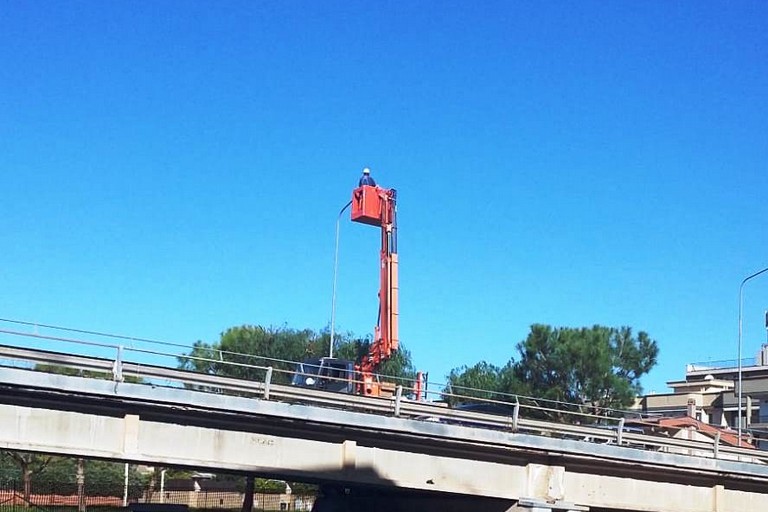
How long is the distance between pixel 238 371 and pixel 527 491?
4315 cm

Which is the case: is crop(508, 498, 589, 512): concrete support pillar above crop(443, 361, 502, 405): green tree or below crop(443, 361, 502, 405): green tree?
below

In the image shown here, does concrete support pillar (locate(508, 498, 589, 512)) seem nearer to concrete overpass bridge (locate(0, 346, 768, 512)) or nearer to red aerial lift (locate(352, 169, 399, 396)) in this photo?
concrete overpass bridge (locate(0, 346, 768, 512))

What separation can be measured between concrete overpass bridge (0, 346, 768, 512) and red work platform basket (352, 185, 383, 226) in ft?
31.9

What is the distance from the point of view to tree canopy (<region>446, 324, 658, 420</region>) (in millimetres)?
74250

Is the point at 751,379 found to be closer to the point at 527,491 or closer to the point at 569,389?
the point at 569,389

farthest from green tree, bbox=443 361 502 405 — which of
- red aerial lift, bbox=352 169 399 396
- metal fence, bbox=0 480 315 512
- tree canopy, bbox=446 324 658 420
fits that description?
red aerial lift, bbox=352 169 399 396

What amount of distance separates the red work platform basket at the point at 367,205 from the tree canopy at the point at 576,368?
39.6 metres

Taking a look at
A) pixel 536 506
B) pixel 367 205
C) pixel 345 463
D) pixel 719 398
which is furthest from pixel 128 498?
pixel 719 398

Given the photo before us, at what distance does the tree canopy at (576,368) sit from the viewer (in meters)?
74.2

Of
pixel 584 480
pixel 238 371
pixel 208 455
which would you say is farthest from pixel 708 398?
pixel 208 455

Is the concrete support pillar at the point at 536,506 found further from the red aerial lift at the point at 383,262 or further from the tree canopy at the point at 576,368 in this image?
the tree canopy at the point at 576,368

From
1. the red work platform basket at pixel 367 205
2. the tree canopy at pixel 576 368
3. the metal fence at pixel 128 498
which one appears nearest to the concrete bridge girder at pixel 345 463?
the red work platform basket at pixel 367 205

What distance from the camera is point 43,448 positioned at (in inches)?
825

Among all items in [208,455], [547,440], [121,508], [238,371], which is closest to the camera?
[208,455]
